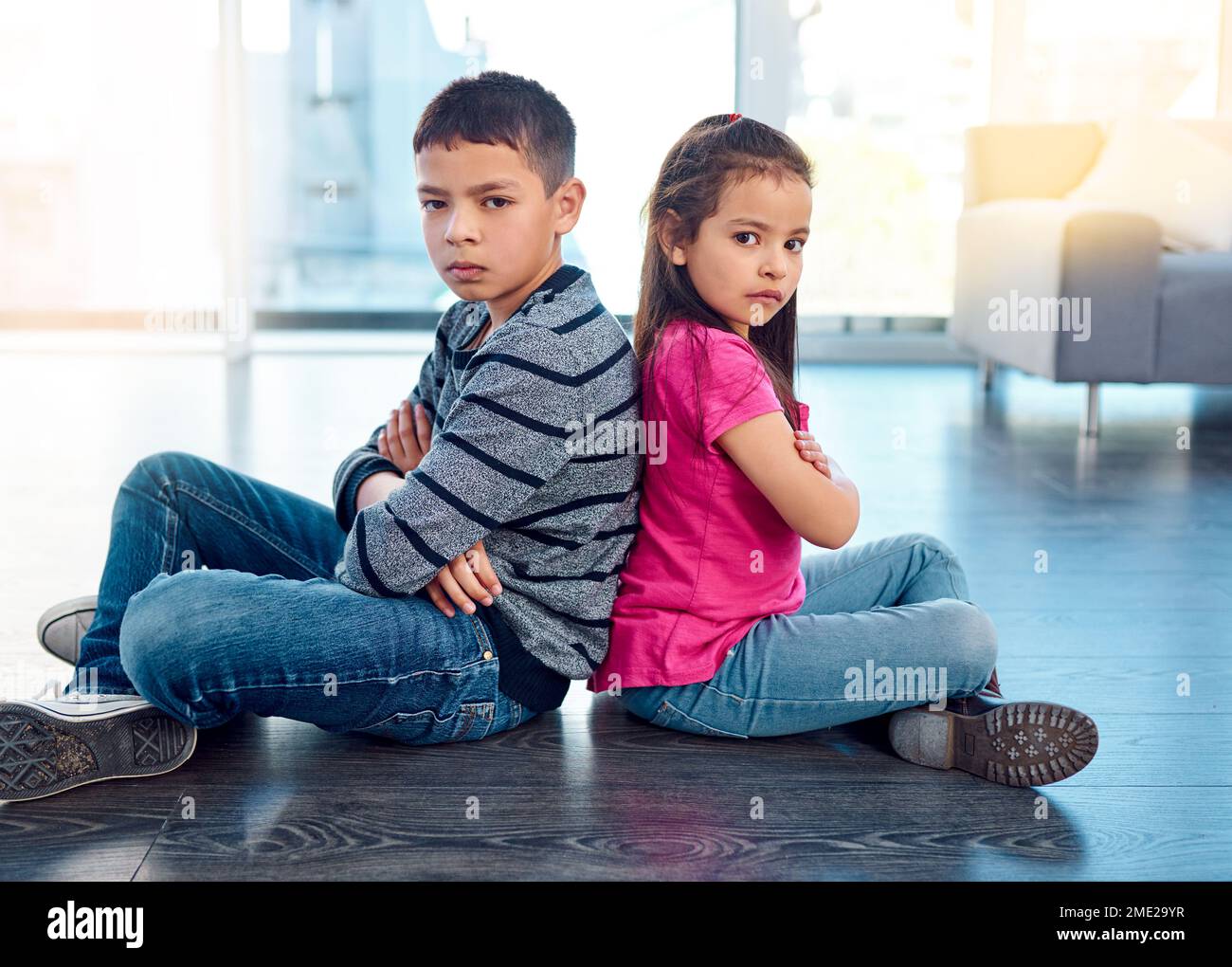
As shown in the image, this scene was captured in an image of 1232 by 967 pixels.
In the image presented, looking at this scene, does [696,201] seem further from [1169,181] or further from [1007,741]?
[1169,181]

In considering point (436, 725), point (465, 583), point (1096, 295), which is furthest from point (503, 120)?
point (1096, 295)

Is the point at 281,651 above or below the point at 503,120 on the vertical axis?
below

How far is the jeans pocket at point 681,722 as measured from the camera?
1.31 m

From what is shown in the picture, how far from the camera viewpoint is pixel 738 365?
1211 millimetres

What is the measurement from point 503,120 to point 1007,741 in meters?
0.73

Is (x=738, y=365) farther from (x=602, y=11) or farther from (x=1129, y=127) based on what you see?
(x=602, y=11)

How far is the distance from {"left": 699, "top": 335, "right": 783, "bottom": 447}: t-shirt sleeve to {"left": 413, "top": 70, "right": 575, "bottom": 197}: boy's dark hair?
0.22m

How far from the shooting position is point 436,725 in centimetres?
127

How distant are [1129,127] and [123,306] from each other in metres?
3.41

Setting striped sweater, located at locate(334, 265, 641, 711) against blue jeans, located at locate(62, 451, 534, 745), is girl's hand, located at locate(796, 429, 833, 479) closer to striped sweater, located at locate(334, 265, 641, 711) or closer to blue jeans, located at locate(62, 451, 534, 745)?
striped sweater, located at locate(334, 265, 641, 711)

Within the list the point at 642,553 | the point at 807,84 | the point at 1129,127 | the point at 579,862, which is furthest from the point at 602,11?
the point at 579,862


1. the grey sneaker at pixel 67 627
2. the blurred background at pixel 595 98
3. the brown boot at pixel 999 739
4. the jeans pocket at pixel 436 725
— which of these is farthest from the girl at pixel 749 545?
the blurred background at pixel 595 98

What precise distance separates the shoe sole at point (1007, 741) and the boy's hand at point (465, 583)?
0.43 m

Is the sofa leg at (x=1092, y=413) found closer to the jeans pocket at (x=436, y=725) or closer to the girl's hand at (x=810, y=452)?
the girl's hand at (x=810, y=452)
